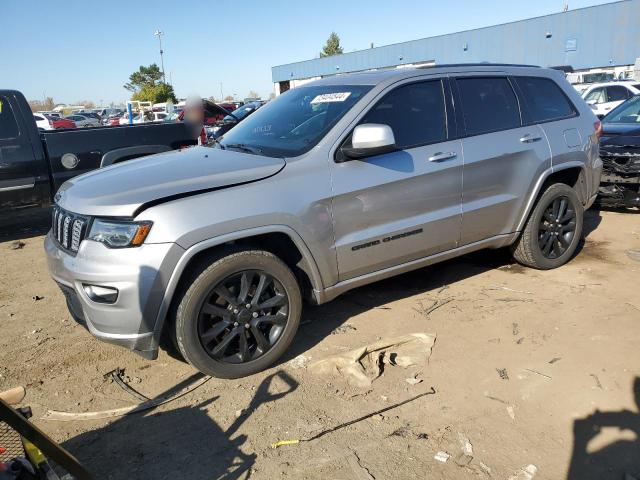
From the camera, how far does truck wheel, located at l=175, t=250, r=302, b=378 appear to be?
3.12 m

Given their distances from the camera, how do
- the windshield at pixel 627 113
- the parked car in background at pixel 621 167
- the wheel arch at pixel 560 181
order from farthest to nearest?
the windshield at pixel 627 113 → the parked car in background at pixel 621 167 → the wheel arch at pixel 560 181

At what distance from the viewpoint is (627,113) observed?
7.79 meters

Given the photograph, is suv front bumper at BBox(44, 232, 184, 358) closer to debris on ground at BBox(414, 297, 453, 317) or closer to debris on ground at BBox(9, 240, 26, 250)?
debris on ground at BBox(414, 297, 453, 317)

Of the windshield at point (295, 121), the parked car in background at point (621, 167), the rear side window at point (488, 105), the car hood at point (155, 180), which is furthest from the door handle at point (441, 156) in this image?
the parked car in background at point (621, 167)

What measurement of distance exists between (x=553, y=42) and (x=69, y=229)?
3917 cm

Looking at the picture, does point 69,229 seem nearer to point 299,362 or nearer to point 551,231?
point 299,362

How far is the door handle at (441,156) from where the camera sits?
3.93 meters

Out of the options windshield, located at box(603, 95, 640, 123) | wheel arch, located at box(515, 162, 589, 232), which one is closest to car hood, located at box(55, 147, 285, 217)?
wheel arch, located at box(515, 162, 589, 232)

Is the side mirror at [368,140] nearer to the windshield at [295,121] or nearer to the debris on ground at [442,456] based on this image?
the windshield at [295,121]

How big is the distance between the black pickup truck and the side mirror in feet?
13.9

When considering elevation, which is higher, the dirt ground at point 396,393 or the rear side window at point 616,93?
the rear side window at point 616,93

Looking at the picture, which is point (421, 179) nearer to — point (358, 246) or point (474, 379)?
point (358, 246)

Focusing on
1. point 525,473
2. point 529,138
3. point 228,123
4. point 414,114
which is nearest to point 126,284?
point 525,473

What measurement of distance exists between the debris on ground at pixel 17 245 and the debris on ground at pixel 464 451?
6.14 metres
